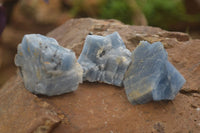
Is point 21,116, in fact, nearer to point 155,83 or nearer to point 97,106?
point 97,106

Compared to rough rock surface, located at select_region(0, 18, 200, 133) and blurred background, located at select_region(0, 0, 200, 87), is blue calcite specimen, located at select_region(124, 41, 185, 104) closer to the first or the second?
rough rock surface, located at select_region(0, 18, 200, 133)

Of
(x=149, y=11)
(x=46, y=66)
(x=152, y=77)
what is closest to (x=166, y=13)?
(x=149, y=11)

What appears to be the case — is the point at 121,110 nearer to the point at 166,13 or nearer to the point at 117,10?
the point at 117,10

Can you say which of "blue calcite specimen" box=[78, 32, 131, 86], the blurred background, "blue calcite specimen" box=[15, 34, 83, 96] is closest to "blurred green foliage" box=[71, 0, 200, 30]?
the blurred background

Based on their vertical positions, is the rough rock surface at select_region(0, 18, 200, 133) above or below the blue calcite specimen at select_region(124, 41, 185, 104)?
below

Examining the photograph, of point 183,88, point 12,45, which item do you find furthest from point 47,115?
point 12,45

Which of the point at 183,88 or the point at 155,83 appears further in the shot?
the point at 183,88
